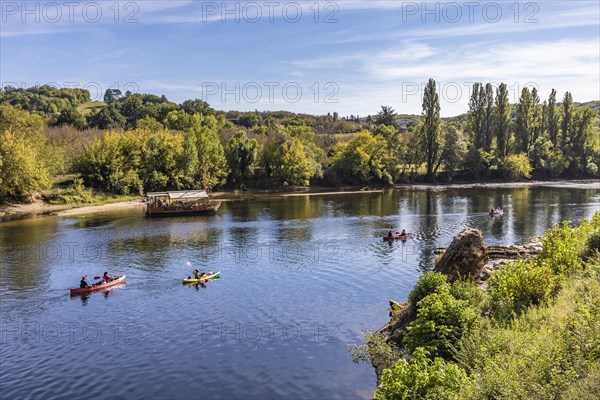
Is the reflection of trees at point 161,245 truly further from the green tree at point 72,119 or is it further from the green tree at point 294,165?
the green tree at point 72,119

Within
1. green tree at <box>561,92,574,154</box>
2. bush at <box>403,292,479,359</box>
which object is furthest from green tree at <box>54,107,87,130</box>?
bush at <box>403,292,479,359</box>

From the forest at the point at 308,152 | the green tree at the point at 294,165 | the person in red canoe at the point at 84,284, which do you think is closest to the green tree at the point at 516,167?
the forest at the point at 308,152

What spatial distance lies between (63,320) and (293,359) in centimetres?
1921

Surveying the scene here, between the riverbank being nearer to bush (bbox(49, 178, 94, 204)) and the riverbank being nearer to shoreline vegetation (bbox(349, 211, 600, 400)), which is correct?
bush (bbox(49, 178, 94, 204))

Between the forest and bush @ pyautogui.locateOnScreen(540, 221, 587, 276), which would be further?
the forest

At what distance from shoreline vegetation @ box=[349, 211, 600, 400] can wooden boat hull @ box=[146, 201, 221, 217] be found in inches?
2537

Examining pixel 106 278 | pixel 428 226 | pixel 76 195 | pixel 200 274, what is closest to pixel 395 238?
pixel 428 226

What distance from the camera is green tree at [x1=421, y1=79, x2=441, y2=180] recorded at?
14412 cm

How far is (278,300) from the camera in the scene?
129 ft

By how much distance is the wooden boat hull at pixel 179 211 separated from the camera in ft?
300

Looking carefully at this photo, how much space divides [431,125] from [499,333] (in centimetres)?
13368

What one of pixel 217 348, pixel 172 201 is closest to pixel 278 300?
pixel 217 348

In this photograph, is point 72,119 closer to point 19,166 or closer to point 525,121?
point 19,166

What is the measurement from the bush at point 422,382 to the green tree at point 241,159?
124 metres
